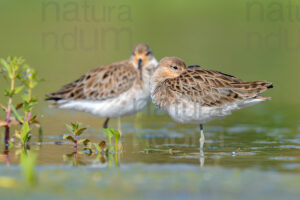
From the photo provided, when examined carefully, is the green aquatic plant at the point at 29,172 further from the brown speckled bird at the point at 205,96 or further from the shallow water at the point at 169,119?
the brown speckled bird at the point at 205,96

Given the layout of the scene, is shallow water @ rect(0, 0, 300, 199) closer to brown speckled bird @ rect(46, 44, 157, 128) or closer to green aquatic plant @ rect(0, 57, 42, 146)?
green aquatic plant @ rect(0, 57, 42, 146)

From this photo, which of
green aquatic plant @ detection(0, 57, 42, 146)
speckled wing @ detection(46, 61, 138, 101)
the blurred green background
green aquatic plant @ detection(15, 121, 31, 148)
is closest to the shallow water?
the blurred green background

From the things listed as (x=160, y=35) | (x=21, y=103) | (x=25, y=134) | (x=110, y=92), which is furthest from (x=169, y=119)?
(x=160, y=35)

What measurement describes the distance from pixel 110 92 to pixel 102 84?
31cm

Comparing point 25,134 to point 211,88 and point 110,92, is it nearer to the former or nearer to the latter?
point 110,92

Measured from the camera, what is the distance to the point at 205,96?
37.9ft

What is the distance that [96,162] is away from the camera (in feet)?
32.9

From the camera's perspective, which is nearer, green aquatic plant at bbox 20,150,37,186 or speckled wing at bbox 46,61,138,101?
green aquatic plant at bbox 20,150,37,186

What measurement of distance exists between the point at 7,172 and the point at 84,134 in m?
5.25

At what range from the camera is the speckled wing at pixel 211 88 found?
11500mm

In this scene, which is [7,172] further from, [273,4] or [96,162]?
[273,4]

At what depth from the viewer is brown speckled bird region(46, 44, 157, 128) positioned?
13.8 metres

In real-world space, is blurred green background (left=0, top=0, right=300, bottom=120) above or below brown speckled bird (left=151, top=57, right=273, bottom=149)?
above

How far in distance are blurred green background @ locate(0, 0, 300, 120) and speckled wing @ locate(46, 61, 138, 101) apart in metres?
6.06
